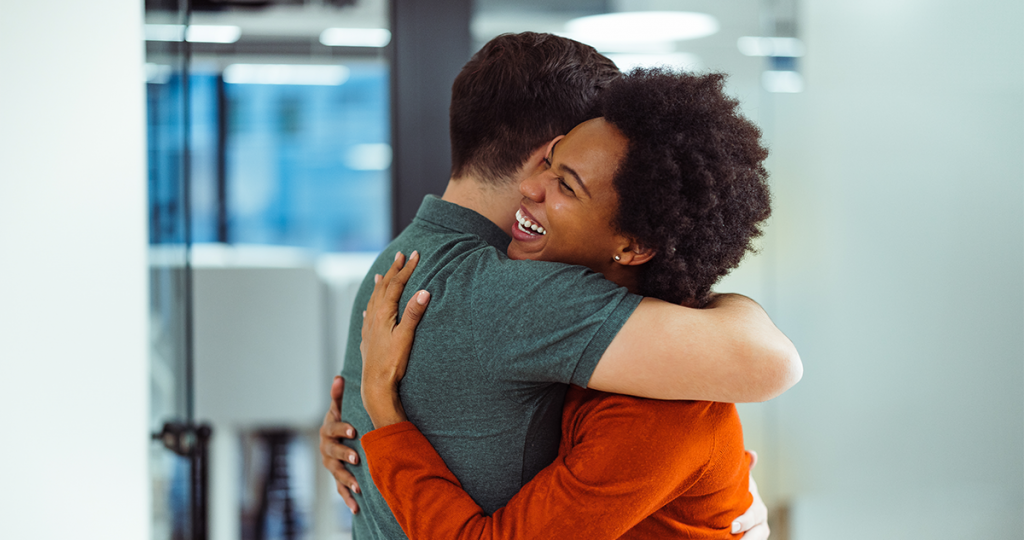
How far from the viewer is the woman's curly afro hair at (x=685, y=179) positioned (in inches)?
30.8

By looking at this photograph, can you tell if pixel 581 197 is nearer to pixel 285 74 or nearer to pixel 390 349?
pixel 390 349

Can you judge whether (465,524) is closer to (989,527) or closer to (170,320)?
(170,320)

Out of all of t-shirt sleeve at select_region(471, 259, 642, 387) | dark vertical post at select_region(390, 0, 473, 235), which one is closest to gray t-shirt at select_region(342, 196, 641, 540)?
t-shirt sleeve at select_region(471, 259, 642, 387)

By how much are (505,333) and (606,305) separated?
0.11 m

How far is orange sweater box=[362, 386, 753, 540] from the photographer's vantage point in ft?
2.54

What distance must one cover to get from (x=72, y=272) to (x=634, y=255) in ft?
3.65

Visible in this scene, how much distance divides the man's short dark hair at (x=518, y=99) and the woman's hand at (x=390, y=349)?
7.8 inches

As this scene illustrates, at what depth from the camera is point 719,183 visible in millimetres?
788

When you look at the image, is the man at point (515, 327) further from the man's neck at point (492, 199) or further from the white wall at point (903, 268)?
the white wall at point (903, 268)

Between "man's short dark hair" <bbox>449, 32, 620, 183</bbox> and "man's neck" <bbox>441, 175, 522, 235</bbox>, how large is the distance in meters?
0.01

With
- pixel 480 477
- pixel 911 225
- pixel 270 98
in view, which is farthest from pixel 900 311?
pixel 270 98

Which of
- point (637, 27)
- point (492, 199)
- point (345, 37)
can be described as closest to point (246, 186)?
point (345, 37)

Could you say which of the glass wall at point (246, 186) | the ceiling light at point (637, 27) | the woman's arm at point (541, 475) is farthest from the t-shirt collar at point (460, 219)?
the ceiling light at point (637, 27)

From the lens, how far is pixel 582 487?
30.3 inches
